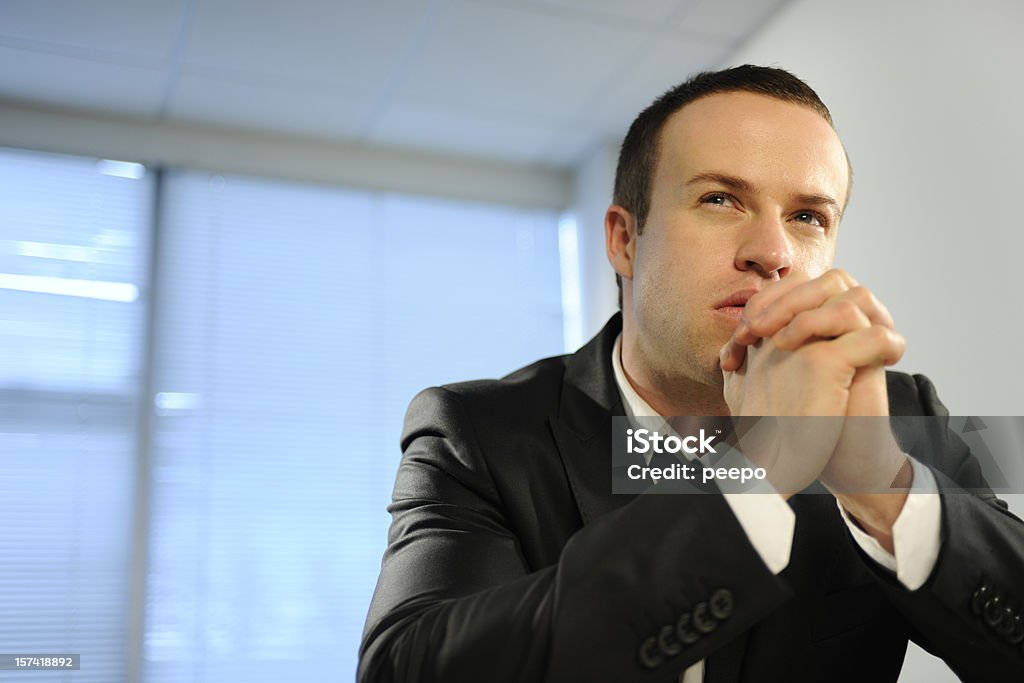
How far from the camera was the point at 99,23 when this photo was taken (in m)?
3.48

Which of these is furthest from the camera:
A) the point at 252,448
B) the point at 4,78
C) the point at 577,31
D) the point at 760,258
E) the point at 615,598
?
the point at 252,448

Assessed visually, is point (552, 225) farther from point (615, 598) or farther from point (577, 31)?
point (615, 598)

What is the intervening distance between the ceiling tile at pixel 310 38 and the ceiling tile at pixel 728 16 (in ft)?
3.33

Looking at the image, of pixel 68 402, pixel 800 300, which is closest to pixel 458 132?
pixel 68 402

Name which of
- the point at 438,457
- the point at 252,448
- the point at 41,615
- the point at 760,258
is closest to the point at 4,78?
the point at 252,448

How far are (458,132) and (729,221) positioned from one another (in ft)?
11.0

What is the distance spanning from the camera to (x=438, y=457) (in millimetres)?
1277

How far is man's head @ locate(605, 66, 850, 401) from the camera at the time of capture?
1.23 metres

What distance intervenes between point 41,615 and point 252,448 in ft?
3.37

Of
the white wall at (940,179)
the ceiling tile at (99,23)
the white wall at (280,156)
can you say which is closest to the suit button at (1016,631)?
the white wall at (940,179)

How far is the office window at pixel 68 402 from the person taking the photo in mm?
3748

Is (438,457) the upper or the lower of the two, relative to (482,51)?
lower

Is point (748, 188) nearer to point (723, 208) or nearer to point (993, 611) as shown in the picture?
point (723, 208)

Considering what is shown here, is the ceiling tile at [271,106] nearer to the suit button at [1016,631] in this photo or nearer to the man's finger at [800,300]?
the man's finger at [800,300]
